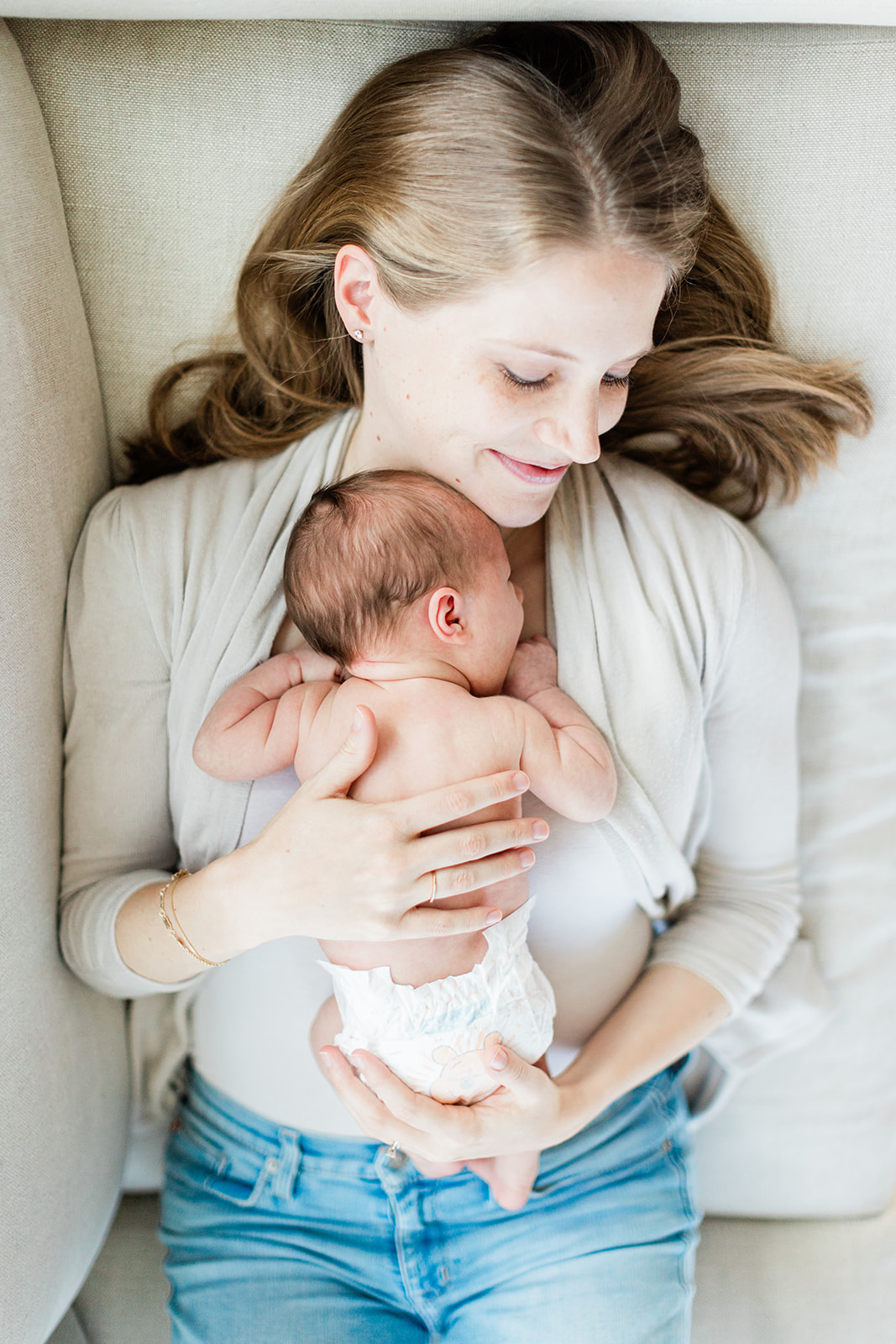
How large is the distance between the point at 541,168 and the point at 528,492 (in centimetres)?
30

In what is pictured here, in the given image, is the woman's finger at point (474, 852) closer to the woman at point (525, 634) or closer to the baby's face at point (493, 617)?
the woman at point (525, 634)

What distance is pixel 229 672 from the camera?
1132mm

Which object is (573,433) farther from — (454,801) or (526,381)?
(454,801)

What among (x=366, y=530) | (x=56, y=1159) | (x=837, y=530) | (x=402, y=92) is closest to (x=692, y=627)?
(x=837, y=530)

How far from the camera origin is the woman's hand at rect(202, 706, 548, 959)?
38.8 inches

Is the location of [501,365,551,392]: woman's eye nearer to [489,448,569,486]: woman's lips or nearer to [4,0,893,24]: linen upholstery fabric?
[489,448,569,486]: woman's lips

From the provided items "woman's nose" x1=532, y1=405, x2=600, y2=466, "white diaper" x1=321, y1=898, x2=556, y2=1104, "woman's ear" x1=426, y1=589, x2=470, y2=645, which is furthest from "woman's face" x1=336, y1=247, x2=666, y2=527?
"white diaper" x1=321, y1=898, x2=556, y2=1104

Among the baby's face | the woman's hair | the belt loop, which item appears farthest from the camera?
the belt loop

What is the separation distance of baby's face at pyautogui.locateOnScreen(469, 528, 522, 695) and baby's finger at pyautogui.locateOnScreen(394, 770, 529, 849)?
4.6 inches

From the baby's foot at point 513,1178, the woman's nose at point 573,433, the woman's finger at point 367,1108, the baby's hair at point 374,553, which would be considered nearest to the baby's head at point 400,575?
the baby's hair at point 374,553

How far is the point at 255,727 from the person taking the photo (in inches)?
41.8

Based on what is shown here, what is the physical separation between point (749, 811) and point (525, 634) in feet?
1.19

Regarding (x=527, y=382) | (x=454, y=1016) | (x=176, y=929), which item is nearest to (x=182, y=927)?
(x=176, y=929)

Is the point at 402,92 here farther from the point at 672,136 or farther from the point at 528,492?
the point at 528,492
